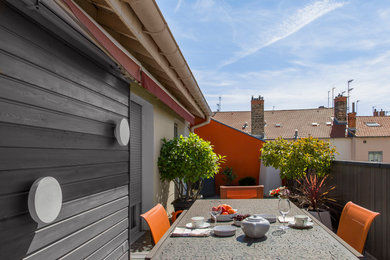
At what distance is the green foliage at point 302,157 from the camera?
6.86 meters

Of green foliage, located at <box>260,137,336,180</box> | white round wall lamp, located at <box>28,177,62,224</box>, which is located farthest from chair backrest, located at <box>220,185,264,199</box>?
white round wall lamp, located at <box>28,177,62,224</box>

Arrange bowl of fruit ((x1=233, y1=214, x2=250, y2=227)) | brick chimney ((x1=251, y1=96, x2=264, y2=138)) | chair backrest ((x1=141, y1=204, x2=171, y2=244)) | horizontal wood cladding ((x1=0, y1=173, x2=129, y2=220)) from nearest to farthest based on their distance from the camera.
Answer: horizontal wood cladding ((x1=0, y1=173, x2=129, y2=220)), chair backrest ((x1=141, y1=204, x2=171, y2=244)), bowl of fruit ((x1=233, y1=214, x2=250, y2=227)), brick chimney ((x1=251, y1=96, x2=264, y2=138))

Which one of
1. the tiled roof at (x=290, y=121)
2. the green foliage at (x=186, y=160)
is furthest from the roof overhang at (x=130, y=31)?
the tiled roof at (x=290, y=121)

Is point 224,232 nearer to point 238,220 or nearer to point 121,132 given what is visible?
point 238,220

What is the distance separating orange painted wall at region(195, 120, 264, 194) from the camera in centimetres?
1268

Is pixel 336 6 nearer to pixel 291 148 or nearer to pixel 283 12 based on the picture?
pixel 283 12

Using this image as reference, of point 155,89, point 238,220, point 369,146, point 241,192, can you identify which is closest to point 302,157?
point 241,192

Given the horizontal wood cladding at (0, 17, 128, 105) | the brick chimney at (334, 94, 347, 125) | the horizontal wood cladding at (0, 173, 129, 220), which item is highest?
the brick chimney at (334, 94, 347, 125)

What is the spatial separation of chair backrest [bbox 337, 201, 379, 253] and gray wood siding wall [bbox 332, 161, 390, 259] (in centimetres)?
146

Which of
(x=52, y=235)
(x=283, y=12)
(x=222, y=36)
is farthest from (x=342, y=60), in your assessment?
(x=52, y=235)

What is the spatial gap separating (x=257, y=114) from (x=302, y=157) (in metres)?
15.6

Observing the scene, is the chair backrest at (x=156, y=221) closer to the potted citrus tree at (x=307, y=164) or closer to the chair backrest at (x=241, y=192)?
the chair backrest at (x=241, y=192)

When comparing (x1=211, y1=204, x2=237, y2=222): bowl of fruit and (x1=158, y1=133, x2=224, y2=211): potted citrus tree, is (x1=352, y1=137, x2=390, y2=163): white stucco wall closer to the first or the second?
(x1=158, y1=133, x2=224, y2=211): potted citrus tree

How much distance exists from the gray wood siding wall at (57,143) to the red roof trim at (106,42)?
25cm
